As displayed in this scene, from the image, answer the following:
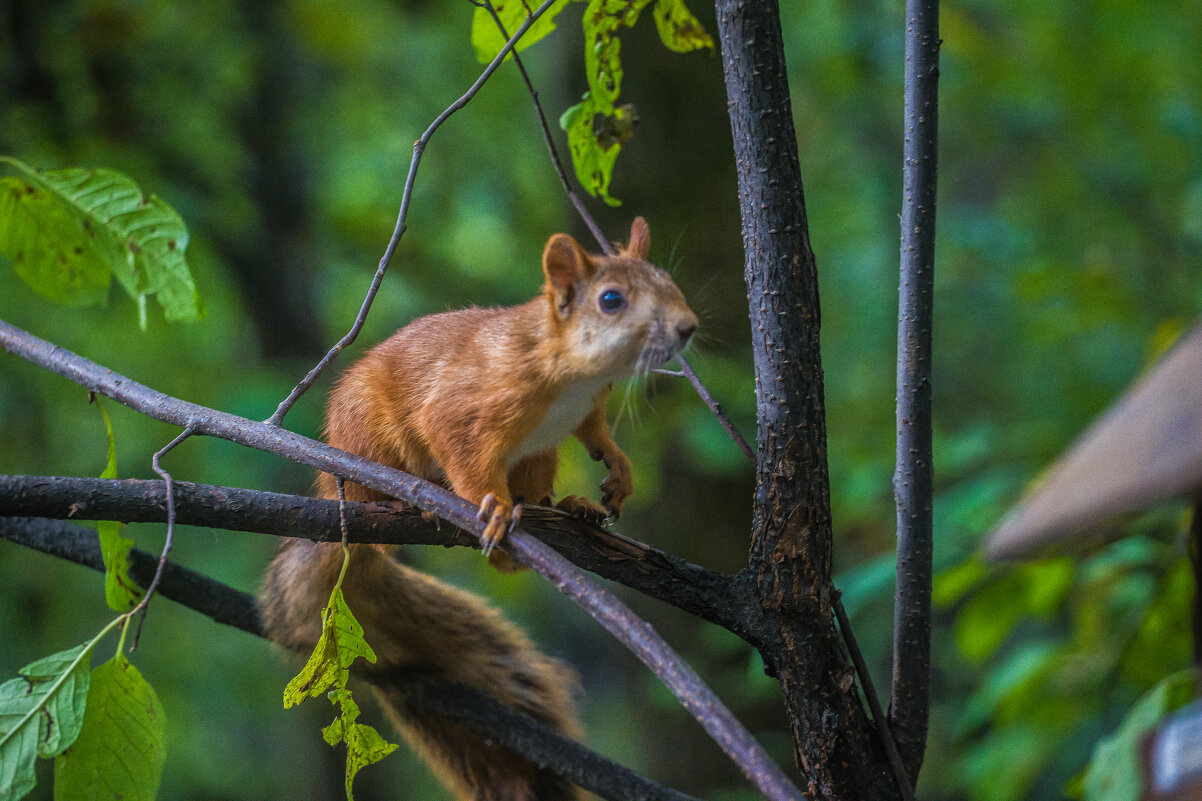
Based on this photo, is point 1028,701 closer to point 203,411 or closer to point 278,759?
point 203,411

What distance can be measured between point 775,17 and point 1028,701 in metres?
1.52

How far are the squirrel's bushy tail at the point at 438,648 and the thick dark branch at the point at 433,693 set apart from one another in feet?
0.14

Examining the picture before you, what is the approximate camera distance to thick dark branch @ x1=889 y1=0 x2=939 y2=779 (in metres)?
1.19

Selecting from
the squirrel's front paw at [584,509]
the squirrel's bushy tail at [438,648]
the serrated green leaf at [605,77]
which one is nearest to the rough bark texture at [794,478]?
the serrated green leaf at [605,77]

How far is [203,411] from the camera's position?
122 centimetres

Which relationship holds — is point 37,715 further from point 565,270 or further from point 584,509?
point 565,270

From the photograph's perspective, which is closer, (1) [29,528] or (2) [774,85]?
(2) [774,85]

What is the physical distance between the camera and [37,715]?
1.16 metres

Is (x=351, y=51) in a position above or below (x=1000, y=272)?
above

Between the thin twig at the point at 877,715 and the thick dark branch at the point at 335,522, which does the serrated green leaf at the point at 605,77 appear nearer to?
the thick dark branch at the point at 335,522

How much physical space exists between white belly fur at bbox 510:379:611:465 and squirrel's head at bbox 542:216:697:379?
63 millimetres

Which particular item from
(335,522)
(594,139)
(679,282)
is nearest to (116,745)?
(335,522)

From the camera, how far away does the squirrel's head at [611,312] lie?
56.5 inches

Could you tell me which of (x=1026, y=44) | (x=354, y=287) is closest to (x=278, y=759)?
(x=354, y=287)
